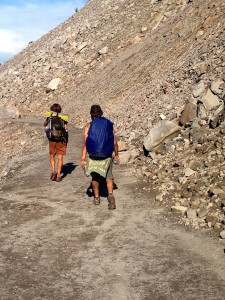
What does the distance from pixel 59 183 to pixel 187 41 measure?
568 inches

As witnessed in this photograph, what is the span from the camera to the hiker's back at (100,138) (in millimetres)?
7848

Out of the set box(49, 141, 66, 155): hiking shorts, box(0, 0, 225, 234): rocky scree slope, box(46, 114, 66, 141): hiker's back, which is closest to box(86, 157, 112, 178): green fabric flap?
box(0, 0, 225, 234): rocky scree slope

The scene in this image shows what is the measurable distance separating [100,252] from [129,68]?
19.5 m

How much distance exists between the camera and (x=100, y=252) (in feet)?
20.4

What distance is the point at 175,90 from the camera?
656 inches

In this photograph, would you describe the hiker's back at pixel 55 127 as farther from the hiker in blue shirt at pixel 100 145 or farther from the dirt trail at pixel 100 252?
the hiker in blue shirt at pixel 100 145

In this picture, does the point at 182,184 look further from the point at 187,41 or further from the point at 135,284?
the point at 187,41

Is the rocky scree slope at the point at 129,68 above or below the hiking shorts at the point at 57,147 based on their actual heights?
above

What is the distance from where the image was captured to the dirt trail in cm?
512

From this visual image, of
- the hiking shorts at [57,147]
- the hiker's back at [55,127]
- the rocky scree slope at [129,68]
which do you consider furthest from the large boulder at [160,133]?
the hiker's back at [55,127]

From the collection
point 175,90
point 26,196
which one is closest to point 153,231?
point 26,196

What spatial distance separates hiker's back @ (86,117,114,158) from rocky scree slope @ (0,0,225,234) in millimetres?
2104

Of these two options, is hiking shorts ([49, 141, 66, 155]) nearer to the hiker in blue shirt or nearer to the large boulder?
the hiker in blue shirt

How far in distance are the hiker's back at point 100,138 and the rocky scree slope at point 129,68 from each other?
210 cm
